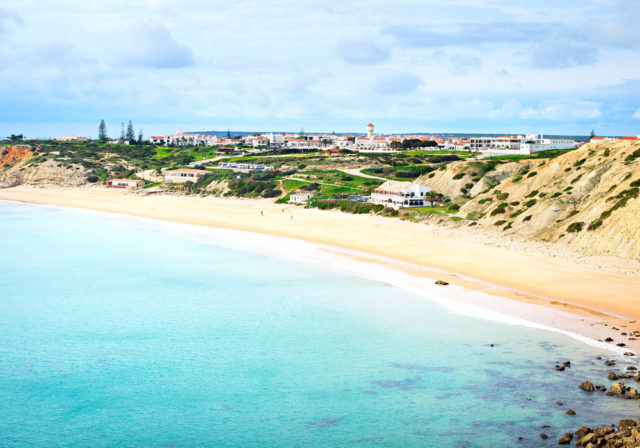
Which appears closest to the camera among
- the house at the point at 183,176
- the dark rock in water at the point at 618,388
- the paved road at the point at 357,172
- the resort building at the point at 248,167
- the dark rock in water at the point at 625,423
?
the dark rock in water at the point at 625,423

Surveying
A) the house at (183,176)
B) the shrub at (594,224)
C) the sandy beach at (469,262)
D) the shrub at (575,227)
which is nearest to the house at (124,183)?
the house at (183,176)

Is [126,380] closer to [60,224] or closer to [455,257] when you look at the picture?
[455,257]

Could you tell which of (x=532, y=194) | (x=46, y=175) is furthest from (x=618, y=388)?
(x=46, y=175)

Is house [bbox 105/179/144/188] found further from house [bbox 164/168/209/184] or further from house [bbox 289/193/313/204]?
house [bbox 289/193/313/204]

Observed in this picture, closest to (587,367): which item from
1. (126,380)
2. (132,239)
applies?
(126,380)

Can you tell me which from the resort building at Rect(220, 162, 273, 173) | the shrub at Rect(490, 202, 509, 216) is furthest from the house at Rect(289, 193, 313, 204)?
the resort building at Rect(220, 162, 273, 173)

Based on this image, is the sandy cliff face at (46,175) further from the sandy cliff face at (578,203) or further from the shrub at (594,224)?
the shrub at (594,224)

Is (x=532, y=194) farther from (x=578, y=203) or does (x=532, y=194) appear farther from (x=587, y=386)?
(x=587, y=386)
